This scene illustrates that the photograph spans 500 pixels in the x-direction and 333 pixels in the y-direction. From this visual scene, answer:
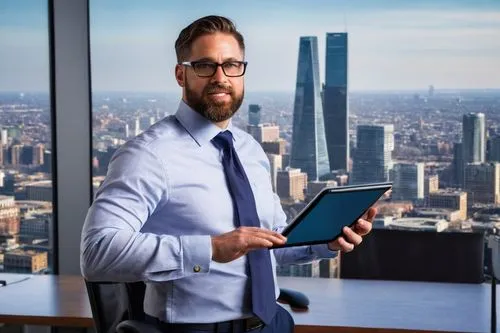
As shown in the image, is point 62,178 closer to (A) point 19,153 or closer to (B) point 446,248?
(A) point 19,153

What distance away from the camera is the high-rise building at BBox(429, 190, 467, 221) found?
15.0 ft

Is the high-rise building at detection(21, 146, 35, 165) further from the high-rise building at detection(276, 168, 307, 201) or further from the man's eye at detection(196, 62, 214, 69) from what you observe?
the man's eye at detection(196, 62, 214, 69)

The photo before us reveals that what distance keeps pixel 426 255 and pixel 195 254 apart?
2104 mm

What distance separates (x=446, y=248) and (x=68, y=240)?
2057 millimetres

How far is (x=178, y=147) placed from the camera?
2172mm

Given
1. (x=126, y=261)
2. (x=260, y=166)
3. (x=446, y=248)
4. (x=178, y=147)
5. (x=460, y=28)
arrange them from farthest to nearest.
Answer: (x=460, y=28)
(x=446, y=248)
(x=260, y=166)
(x=178, y=147)
(x=126, y=261)

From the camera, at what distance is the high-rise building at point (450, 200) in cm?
456

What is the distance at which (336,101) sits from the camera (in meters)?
4.68

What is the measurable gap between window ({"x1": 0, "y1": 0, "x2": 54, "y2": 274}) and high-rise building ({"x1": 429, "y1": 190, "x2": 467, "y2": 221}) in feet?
6.72

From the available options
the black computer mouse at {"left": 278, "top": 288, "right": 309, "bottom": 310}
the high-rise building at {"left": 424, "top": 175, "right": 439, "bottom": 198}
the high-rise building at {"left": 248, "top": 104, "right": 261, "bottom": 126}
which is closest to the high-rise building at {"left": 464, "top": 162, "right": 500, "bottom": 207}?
the high-rise building at {"left": 424, "top": 175, "right": 439, "bottom": 198}

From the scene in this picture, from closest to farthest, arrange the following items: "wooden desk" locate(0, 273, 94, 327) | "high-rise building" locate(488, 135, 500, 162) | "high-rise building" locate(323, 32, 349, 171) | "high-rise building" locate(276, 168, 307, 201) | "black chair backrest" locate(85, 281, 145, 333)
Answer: "black chair backrest" locate(85, 281, 145, 333)
"wooden desk" locate(0, 273, 94, 327)
"high-rise building" locate(488, 135, 500, 162)
"high-rise building" locate(323, 32, 349, 171)
"high-rise building" locate(276, 168, 307, 201)

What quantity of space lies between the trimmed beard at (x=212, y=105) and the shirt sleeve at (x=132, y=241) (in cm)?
23

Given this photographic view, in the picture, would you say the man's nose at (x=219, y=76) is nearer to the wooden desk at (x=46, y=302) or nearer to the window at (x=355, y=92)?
the wooden desk at (x=46, y=302)

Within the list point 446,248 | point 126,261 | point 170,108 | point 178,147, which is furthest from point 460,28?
point 126,261
